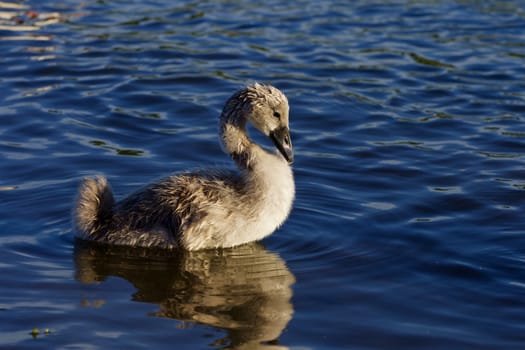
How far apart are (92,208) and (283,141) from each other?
6.15 feet

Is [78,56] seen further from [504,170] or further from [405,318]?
[405,318]

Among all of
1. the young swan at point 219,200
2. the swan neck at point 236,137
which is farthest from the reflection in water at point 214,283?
the swan neck at point 236,137

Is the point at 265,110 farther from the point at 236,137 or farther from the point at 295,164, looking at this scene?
the point at 295,164

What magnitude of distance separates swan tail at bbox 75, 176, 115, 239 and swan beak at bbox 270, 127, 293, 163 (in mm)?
1646

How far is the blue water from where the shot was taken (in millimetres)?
7219

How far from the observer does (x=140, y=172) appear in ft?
34.8

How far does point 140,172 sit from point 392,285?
3.76 metres

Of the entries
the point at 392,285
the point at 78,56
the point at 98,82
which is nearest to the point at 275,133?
the point at 392,285

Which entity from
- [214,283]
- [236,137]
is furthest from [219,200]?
[214,283]

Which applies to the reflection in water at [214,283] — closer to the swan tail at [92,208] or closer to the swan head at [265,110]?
the swan tail at [92,208]

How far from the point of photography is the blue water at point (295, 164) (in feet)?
23.7

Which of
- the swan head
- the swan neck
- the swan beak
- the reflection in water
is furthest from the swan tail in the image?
the swan beak

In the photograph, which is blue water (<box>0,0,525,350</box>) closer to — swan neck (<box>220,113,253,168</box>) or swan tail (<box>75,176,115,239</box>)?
swan tail (<box>75,176,115,239</box>)

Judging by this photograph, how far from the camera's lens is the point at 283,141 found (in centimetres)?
900
